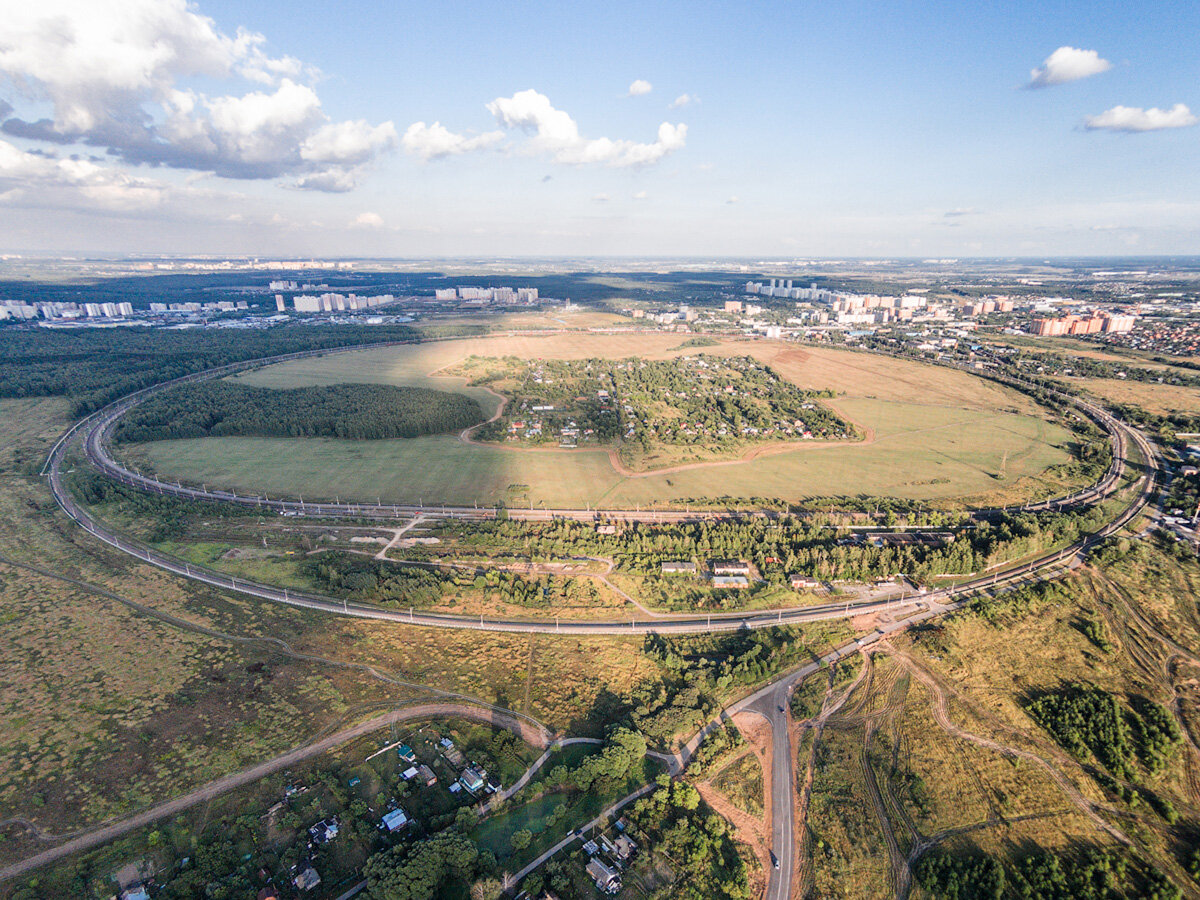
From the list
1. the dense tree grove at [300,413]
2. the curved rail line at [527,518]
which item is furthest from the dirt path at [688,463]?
the curved rail line at [527,518]

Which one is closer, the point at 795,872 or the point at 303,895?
the point at 303,895

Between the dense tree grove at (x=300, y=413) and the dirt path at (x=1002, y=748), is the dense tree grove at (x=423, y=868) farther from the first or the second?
the dense tree grove at (x=300, y=413)

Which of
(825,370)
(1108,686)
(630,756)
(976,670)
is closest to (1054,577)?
(1108,686)

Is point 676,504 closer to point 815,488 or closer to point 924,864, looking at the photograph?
point 815,488

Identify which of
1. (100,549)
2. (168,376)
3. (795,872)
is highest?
(168,376)

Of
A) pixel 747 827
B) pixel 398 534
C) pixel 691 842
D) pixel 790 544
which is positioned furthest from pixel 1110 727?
pixel 398 534

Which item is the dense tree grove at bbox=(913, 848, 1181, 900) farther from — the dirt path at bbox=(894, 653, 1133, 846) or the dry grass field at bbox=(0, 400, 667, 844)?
the dry grass field at bbox=(0, 400, 667, 844)

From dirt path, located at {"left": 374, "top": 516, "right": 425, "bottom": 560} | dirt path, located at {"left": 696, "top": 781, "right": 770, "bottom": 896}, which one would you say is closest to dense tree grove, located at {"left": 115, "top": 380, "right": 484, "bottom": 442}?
dirt path, located at {"left": 374, "top": 516, "right": 425, "bottom": 560}
